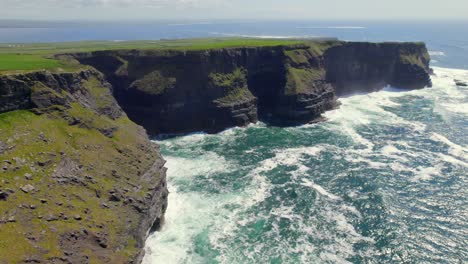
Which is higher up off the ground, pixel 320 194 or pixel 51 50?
pixel 51 50

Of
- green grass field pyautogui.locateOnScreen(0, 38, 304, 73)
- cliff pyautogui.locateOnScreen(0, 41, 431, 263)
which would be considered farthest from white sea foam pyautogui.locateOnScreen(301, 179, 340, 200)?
green grass field pyautogui.locateOnScreen(0, 38, 304, 73)

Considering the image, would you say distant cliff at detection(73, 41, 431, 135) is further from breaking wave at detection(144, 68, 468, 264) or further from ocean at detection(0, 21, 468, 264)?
breaking wave at detection(144, 68, 468, 264)

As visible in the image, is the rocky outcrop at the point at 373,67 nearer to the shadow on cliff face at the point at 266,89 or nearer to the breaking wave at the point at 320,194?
the shadow on cliff face at the point at 266,89

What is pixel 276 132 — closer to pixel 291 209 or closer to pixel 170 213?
pixel 291 209

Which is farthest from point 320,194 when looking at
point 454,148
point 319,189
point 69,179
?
point 454,148

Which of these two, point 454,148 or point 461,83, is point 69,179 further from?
point 461,83

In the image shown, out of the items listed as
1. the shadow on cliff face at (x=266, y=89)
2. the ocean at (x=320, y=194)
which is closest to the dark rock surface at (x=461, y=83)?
the ocean at (x=320, y=194)

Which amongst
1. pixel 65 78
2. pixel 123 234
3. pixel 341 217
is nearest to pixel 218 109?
pixel 65 78
